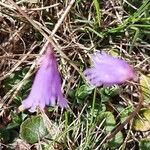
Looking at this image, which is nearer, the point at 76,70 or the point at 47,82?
the point at 47,82

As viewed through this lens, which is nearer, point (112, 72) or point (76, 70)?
point (112, 72)

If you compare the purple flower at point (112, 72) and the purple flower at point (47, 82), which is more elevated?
the purple flower at point (47, 82)

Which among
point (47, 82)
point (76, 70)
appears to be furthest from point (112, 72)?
point (76, 70)

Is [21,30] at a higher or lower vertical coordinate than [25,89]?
higher

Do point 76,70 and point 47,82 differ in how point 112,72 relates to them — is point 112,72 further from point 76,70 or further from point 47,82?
point 76,70

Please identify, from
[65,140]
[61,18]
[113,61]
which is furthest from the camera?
[61,18]

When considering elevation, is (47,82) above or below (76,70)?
above

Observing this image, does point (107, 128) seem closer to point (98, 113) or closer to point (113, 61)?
point (98, 113)

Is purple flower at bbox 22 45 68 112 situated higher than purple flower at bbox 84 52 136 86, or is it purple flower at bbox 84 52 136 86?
purple flower at bbox 22 45 68 112

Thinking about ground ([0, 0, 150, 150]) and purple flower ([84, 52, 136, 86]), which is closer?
purple flower ([84, 52, 136, 86])

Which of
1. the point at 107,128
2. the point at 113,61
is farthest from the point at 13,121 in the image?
the point at 113,61

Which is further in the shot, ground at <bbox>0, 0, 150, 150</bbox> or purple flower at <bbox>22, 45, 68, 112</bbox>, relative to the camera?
ground at <bbox>0, 0, 150, 150</bbox>
